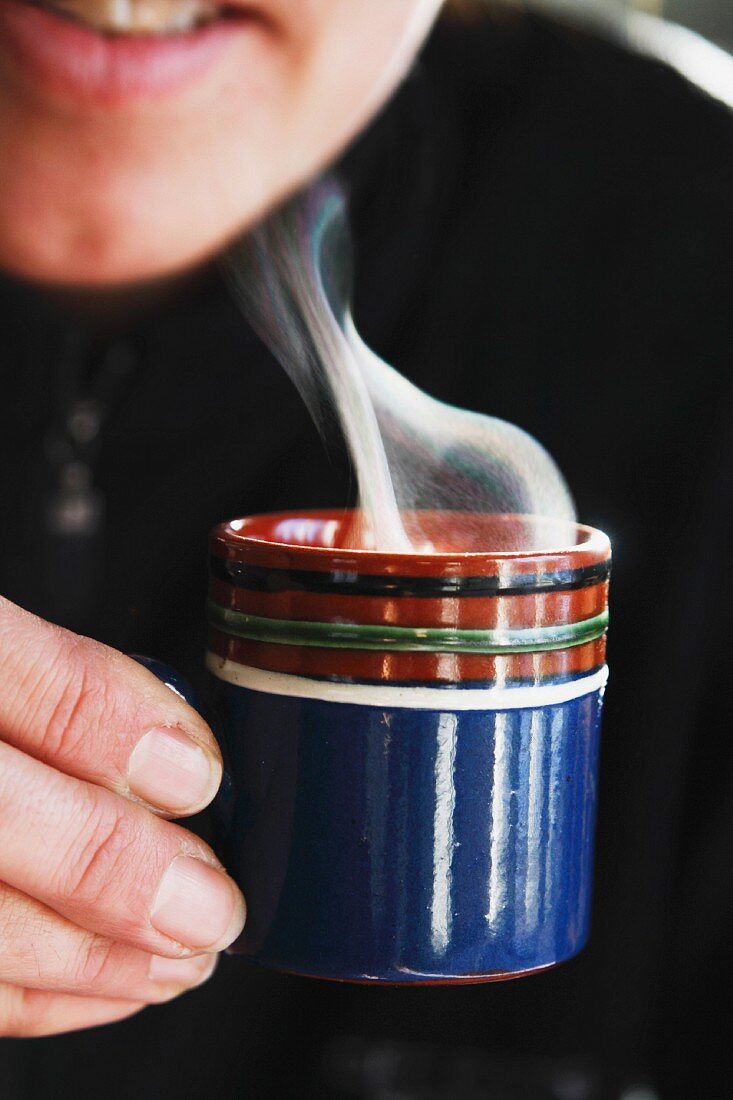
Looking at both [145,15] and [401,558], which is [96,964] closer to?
[401,558]

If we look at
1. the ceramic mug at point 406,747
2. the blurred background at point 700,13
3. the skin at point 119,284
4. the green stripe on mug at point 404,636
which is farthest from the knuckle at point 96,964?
the blurred background at point 700,13

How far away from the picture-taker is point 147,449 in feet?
4.52

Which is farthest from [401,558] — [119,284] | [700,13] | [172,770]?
[700,13]

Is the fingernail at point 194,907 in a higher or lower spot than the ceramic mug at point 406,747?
lower

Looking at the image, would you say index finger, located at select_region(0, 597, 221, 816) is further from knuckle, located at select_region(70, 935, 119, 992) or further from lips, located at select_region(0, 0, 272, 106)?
lips, located at select_region(0, 0, 272, 106)

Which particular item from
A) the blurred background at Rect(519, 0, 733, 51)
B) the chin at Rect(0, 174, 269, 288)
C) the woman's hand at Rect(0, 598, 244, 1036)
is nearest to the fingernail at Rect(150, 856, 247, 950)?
the woman's hand at Rect(0, 598, 244, 1036)

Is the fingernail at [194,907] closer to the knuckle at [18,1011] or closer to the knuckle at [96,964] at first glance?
the knuckle at [96,964]

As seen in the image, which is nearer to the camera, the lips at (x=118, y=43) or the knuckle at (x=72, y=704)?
the knuckle at (x=72, y=704)

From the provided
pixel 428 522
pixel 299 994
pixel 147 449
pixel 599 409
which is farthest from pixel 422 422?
pixel 299 994

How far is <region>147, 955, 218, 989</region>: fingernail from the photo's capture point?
78cm

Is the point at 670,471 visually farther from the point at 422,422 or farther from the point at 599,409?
the point at 422,422

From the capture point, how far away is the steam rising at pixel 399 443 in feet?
2.65

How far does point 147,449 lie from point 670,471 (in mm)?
656

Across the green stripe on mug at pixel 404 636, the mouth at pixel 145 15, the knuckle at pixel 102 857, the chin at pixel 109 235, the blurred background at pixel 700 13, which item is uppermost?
the blurred background at pixel 700 13
